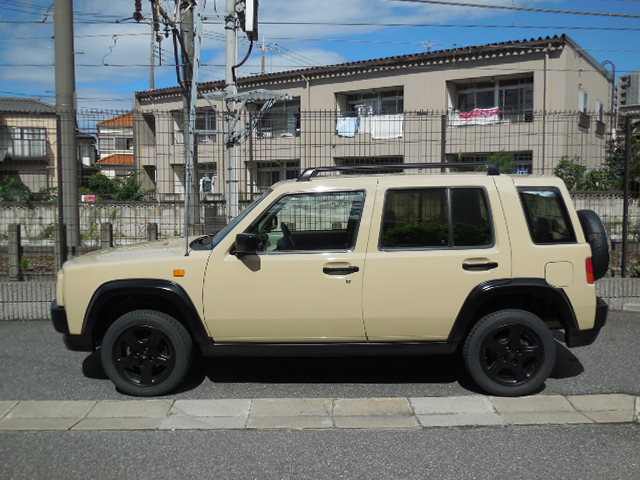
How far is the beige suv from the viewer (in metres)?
4.56

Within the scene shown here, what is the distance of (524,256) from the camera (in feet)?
15.0

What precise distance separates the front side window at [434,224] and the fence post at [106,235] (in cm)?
482

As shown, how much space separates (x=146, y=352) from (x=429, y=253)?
7.97 feet

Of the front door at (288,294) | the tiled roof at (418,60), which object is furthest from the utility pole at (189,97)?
the tiled roof at (418,60)

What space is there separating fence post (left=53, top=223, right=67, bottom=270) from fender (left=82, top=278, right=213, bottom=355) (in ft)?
11.0

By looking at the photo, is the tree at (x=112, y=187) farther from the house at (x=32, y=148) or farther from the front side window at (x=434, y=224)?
the front side window at (x=434, y=224)

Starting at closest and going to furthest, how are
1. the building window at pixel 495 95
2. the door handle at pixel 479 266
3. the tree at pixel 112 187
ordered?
1. the door handle at pixel 479 266
2. the tree at pixel 112 187
3. the building window at pixel 495 95

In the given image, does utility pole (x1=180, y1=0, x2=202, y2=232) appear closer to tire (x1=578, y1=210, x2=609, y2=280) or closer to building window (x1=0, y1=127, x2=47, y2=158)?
building window (x1=0, y1=127, x2=47, y2=158)

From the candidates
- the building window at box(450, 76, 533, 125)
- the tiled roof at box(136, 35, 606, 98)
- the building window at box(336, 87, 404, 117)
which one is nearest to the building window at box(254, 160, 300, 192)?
the tiled roof at box(136, 35, 606, 98)

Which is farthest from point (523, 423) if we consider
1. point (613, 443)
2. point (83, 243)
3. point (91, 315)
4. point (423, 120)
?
point (83, 243)

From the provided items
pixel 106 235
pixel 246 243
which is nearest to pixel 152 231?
pixel 106 235

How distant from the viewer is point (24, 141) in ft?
30.0

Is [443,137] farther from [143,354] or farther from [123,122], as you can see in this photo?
[143,354]

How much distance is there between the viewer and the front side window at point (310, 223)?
4.73m
